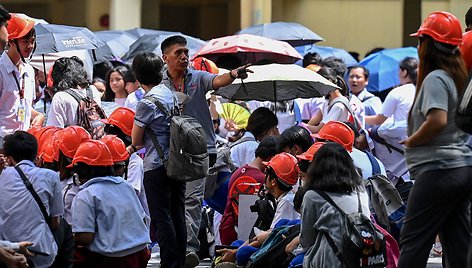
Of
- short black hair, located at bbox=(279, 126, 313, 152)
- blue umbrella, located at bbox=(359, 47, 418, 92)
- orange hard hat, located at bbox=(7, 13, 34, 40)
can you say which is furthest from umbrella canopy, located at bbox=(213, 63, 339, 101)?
blue umbrella, located at bbox=(359, 47, 418, 92)

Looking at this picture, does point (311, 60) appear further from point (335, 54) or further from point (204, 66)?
point (335, 54)

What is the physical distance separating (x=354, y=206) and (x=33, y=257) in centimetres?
216

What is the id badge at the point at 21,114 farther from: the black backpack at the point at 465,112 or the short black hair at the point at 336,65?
the short black hair at the point at 336,65

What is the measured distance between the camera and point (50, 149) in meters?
10.6

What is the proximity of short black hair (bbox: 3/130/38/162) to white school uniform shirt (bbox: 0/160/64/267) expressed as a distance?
0.17 metres

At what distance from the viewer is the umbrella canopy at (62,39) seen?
13992 mm

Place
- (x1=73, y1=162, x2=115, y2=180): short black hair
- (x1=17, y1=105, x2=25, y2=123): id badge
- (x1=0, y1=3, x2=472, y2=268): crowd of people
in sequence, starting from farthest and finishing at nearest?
(x1=17, y1=105, x2=25, y2=123): id badge → (x1=73, y1=162, x2=115, y2=180): short black hair → (x1=0, y1=3, x2=472, y2=268): crowd of people

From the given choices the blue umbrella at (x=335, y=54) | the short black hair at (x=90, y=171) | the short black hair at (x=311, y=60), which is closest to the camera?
the short black hair at (x=90, y=171)

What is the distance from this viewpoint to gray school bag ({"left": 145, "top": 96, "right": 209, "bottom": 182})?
1048cm

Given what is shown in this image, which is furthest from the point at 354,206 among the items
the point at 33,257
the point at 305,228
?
the point at 33,257

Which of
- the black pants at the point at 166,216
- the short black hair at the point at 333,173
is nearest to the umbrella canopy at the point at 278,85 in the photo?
the black pants at the point at 166,216

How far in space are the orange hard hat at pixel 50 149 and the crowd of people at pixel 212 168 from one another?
0.07ft

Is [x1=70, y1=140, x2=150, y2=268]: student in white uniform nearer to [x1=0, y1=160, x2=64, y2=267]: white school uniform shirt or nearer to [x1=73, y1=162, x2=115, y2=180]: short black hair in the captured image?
[x1=73, y1=162, x2=115, y2=180]: short black hair

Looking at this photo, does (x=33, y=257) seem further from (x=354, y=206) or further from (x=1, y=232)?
(x=354, y=206)
